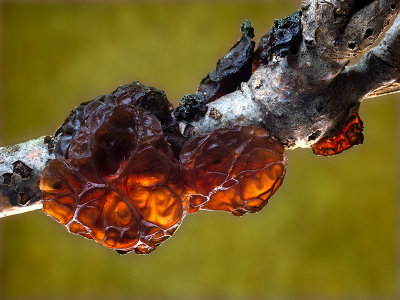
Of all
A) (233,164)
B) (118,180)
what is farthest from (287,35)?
(118,180)

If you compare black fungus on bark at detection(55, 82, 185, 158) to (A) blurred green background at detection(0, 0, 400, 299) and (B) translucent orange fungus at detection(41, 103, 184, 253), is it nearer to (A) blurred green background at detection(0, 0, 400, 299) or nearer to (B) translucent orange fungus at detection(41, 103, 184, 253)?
(B) translucent orange fungus at detection(41, 103, 184, 253)

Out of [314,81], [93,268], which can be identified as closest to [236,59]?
[314,81]

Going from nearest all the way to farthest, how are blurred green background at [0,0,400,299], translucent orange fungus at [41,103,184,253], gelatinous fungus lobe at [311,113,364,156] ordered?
translucent orange fungus at [41,103,184,253] < gelatinous fungus lobe at [311,113,364,156] < blurred green background at [0,0,400,299]

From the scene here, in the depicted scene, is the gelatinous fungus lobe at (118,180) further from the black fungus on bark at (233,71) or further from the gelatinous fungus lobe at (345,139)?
the gelatinous fungus lobe at (345,139)

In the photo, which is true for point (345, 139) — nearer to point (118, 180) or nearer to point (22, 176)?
point (118, 180)

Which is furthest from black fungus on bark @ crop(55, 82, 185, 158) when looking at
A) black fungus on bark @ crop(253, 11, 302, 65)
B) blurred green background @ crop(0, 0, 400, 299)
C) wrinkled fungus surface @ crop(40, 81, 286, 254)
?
blurred green background @ crop(0, 0, 400, 299)
